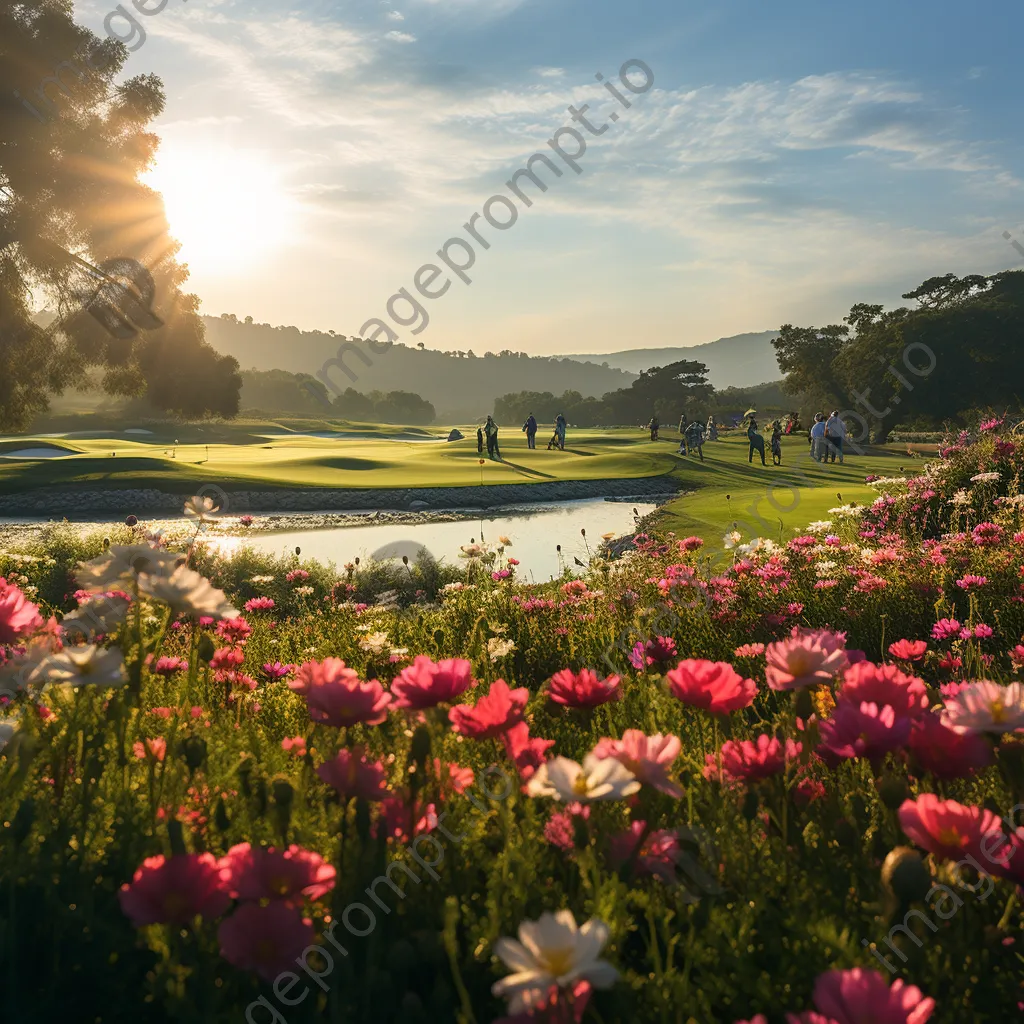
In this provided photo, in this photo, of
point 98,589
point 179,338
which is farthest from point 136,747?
point 179,338

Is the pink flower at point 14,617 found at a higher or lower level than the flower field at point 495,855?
higher

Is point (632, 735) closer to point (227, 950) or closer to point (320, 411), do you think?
point (227, 950)

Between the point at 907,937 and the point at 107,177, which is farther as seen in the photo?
the point at 107,177

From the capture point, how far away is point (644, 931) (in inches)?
65.9

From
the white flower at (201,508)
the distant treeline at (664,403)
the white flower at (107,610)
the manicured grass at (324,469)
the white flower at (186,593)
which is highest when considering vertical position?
the distant treeline at (664,403)

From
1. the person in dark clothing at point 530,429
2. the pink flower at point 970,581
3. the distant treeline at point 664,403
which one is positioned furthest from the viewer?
the distant treeline at point 664,403

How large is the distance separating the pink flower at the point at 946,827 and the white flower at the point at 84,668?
4.89ft

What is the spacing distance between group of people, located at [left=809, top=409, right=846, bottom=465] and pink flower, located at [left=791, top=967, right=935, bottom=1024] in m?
28.0

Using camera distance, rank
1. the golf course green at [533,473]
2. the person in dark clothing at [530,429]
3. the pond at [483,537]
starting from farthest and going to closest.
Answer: the person in dark clothing at [530,429], the golf course green at [533,473], the pond at [483,537]

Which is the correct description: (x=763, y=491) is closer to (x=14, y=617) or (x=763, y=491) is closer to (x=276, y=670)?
(x=276, y=670)

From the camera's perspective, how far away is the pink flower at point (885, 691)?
1618 mm

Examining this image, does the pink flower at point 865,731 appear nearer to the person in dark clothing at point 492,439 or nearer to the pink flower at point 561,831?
the pink flower at point 561,831

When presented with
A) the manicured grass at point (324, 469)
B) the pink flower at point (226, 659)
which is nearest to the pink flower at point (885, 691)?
the pink flower at point (226, 659)

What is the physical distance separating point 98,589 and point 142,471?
27832 millimetres
